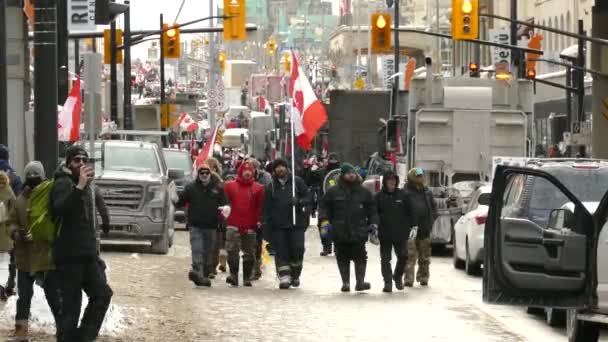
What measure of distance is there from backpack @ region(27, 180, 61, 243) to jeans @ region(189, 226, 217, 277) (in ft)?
27.5

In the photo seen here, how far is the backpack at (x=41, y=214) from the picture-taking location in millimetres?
14555

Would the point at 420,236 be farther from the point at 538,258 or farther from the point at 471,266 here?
the point at 538,258

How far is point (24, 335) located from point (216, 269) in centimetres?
1011

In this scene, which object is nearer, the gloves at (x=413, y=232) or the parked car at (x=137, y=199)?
the gloves at (x=413, y=232)

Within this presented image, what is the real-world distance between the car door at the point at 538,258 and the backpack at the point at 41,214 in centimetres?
372

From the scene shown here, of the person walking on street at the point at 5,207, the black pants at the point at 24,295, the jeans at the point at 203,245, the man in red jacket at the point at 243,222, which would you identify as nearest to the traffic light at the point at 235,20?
the man in red jacket at the point at 243,222

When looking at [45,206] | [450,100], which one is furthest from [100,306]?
[450,100]

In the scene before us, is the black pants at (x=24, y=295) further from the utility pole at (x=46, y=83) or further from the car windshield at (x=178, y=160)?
the car windshield at (x=178, y=160)

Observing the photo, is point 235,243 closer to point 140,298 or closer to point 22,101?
point 140,298

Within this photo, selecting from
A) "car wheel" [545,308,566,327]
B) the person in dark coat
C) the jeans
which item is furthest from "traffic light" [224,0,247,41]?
"car wheel" [545,308,566,327]

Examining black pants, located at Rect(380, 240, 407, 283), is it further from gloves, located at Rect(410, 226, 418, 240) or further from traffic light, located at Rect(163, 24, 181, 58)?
traffic light, located at Rect(163, 24, 181, 58)

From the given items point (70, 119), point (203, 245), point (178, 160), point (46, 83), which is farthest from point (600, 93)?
point (46, 83)

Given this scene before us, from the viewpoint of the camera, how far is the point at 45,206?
14594 mm

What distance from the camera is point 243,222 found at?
927 inches
